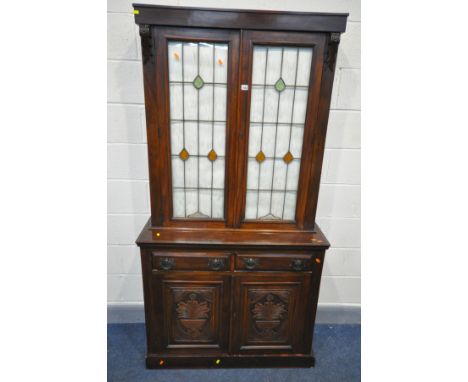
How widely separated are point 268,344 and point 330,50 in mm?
1731

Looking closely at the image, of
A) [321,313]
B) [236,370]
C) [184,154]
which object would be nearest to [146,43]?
[184,154]

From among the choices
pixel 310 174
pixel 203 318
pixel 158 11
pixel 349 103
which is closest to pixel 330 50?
pixel 349 103

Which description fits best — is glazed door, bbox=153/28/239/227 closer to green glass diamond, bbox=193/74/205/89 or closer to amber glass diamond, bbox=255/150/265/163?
green glass diamond, bbox=193/74/205/89

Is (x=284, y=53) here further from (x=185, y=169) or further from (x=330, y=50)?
(x=185, y=169)

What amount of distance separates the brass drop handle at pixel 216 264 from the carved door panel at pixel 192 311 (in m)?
0.06

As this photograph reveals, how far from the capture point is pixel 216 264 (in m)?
1.54

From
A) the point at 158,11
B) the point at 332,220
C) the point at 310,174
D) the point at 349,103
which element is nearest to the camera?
the point at 158,11

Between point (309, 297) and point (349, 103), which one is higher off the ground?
point (349, 103)

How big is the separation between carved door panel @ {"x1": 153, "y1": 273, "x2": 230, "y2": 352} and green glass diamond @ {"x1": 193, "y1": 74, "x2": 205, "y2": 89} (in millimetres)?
1043

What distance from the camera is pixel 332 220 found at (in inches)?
78.5

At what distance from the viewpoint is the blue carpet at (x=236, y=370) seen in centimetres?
168

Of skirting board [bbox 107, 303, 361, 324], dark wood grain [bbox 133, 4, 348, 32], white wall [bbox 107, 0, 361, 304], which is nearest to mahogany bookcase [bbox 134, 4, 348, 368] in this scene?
dark wood grain [bbox 133, 4, 348, 32]

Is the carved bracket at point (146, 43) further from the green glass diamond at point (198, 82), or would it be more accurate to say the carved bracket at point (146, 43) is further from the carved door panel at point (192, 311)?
the carved door panel at point (192, 311)

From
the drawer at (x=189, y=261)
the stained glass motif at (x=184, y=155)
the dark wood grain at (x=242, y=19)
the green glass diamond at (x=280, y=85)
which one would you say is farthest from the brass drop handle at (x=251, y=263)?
the dark wood grain at (x=242, y=19)
